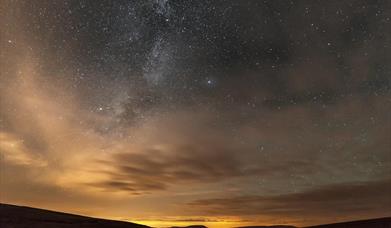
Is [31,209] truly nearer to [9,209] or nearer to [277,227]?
[9,209]

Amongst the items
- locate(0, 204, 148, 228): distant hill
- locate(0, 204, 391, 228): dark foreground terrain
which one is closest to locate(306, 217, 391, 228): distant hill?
locate(0, 204, 391, 228): dark foreground terrain

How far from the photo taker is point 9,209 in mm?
19234

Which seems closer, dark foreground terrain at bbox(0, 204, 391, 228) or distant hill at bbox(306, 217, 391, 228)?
dark foreground terrain at bbox(0, 204, 391, 228)

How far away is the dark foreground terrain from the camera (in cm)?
1723

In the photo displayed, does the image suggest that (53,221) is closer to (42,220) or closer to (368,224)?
(42,220)

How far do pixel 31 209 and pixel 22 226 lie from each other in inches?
188

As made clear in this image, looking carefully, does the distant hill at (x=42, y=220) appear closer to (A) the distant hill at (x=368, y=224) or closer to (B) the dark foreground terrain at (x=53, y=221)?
(B) the dark foreground terrain at (x=53, y=221)

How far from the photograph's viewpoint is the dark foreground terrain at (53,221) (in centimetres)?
1723

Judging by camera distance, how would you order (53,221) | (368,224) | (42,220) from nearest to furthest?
1. (42,220)
2. (53,221)
3. (368,224)

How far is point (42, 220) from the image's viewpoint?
18.7 metres

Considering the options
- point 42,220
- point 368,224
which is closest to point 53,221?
point 42,220

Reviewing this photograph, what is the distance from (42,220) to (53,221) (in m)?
0.47

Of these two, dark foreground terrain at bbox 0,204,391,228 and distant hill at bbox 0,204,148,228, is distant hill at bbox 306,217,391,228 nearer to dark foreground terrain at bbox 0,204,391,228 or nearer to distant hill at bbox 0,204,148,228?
dark foreground terrain at bbox 0,204,391,228

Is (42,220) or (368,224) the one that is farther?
(368,224)
